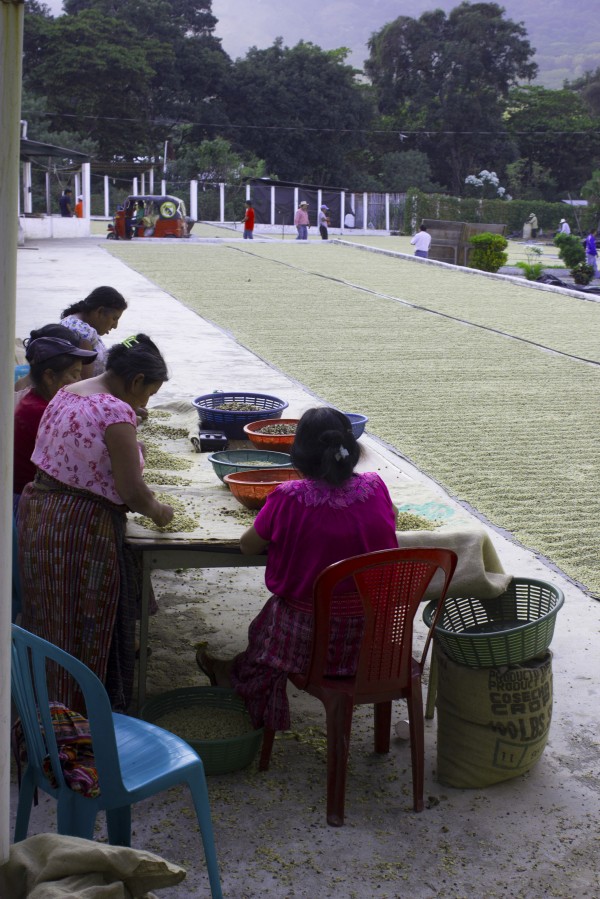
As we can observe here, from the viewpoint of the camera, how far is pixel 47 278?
18984 millimetres

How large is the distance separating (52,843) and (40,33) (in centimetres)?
5068

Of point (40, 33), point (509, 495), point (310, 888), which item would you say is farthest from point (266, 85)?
point (310, 888)

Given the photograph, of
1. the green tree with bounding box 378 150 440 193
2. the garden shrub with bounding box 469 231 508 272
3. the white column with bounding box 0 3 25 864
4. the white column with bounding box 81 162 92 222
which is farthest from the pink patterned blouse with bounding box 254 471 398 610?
the green tree with bounding box 378 150 440 193

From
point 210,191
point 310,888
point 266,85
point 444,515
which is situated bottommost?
point 310,888

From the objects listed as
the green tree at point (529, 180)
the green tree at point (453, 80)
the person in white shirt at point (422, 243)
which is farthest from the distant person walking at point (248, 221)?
the green tree at point (453, 80)

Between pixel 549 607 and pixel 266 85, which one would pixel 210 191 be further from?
pixel 549 607

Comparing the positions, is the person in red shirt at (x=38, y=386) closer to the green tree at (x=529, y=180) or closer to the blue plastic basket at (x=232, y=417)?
the blue plastic basket at (x=232, y=417)

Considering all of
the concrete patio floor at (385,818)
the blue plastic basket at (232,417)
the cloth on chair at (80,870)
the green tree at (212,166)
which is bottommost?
the concrete patio floor at (385,818)

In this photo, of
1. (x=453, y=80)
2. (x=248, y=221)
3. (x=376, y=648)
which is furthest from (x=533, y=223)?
(x=376, y=648)

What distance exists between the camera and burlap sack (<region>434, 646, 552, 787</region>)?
3357 mm

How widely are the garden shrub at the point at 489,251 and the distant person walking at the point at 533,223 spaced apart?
76.0ft

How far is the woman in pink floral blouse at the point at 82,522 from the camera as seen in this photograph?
3.39 metres

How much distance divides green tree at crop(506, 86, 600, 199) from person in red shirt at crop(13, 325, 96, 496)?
57.5 metres

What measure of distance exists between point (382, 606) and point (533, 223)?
150 feet
